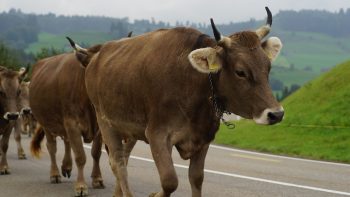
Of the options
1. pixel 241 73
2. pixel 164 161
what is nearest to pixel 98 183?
pixel 164 161

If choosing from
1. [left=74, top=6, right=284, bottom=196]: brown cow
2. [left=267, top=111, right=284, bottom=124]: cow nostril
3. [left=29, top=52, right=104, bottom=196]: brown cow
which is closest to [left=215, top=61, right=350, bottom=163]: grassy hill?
[left=29, top=52, right=104, bottom=196]: brown cow

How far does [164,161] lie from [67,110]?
4.49 m

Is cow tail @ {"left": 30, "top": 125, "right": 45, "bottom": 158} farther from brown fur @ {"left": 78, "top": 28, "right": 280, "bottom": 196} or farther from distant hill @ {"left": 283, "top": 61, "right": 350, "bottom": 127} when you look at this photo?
distant hill @ {"left": 283, "top": 61, "right": 350, "bottom": 127}

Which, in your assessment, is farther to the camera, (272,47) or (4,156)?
(4,156)

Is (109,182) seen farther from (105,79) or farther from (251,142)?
(251,142)

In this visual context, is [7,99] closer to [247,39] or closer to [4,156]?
[4,156]

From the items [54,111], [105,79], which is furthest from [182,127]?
[54,111]

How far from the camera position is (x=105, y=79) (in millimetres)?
7578

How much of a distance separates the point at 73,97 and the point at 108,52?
2.20m

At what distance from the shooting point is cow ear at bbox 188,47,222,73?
5.73m

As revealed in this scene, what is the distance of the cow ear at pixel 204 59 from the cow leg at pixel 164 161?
84cm

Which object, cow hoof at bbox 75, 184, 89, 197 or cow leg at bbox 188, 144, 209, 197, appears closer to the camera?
cow leg at bbox 188, 144, 209, 197

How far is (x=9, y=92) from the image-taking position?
42.4ft

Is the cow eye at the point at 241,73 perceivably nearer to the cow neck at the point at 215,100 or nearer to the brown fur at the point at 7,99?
the cow neck at the point at 215,100
